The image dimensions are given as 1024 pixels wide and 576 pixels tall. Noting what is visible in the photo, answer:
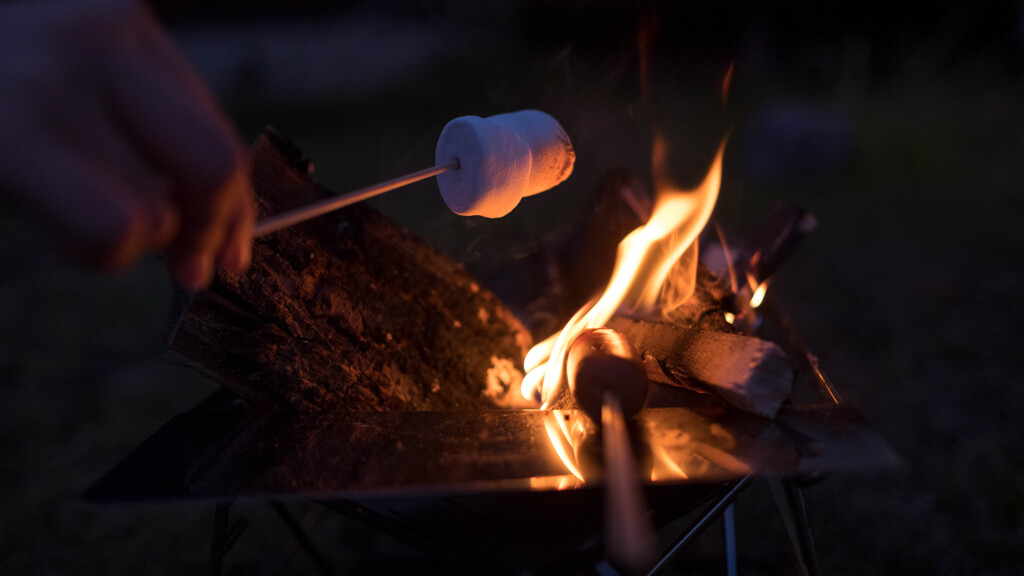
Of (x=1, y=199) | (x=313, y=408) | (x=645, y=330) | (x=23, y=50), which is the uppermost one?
(x=23, y=50)

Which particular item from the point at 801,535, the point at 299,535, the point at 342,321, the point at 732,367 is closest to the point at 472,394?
the point at 342,321

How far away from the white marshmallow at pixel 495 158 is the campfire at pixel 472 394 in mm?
57

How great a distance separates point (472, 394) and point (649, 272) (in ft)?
2.08

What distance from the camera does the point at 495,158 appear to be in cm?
132

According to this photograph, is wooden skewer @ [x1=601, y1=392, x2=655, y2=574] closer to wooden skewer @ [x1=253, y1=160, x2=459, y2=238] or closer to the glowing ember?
the glowing ember

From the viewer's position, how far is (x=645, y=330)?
154 centimetres

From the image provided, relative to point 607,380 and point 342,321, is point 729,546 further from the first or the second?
point 342,321

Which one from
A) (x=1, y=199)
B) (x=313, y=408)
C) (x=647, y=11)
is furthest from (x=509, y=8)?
(x=1, y=199)

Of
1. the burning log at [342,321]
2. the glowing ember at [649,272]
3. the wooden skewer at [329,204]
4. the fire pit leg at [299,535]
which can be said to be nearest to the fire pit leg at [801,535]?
the glowing ember at [649,272]

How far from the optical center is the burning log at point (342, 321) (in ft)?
4.11

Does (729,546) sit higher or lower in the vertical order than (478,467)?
lower

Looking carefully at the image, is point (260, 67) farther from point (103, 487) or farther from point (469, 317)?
point (103, 487)

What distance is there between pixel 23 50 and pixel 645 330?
135 centimetres

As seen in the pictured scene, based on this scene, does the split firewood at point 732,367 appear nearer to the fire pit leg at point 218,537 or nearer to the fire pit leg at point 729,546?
the fire pit leg at point 729,546
